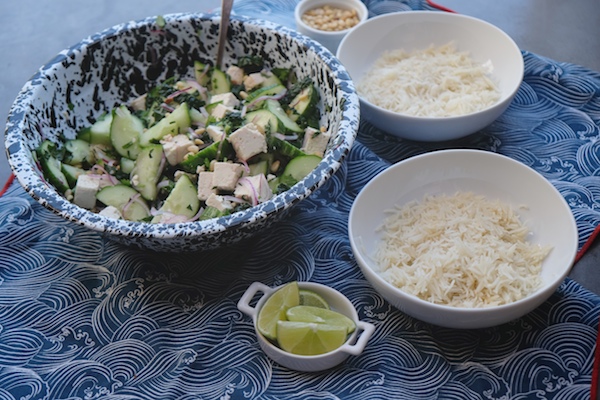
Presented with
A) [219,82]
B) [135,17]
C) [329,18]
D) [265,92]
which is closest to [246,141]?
[265,92]

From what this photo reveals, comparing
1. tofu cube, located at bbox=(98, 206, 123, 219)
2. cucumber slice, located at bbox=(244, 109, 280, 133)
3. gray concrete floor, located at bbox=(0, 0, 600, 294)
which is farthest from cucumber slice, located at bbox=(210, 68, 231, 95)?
gray concrete floor, located at bbox=(0, 0, 600, 294)

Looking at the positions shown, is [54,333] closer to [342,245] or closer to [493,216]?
[342,245]

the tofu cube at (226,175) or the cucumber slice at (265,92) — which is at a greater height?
the cucumber slice at (265,92)

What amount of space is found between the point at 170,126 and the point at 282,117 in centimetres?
34

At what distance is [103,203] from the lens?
5.81ft

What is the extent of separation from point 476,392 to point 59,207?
1.10 meters

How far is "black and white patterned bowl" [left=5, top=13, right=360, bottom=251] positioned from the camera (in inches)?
60.4

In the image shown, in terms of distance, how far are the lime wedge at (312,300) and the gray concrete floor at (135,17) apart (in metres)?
1.75

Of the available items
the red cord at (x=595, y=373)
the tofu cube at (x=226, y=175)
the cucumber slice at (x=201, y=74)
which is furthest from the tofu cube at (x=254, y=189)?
the red cord at (x=595, y=373)

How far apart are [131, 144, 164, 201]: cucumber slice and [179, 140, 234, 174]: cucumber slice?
8cm

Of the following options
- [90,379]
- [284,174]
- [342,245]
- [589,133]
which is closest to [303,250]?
[342,245]

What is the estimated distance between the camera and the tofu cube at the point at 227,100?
77.4 inches

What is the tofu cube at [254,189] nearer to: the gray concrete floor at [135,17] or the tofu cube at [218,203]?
the tofu cube at [218,203]

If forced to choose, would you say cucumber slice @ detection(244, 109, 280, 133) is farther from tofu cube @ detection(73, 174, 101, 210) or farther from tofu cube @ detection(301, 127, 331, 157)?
tofu cube @ detection(73, 174, 101, 210)
